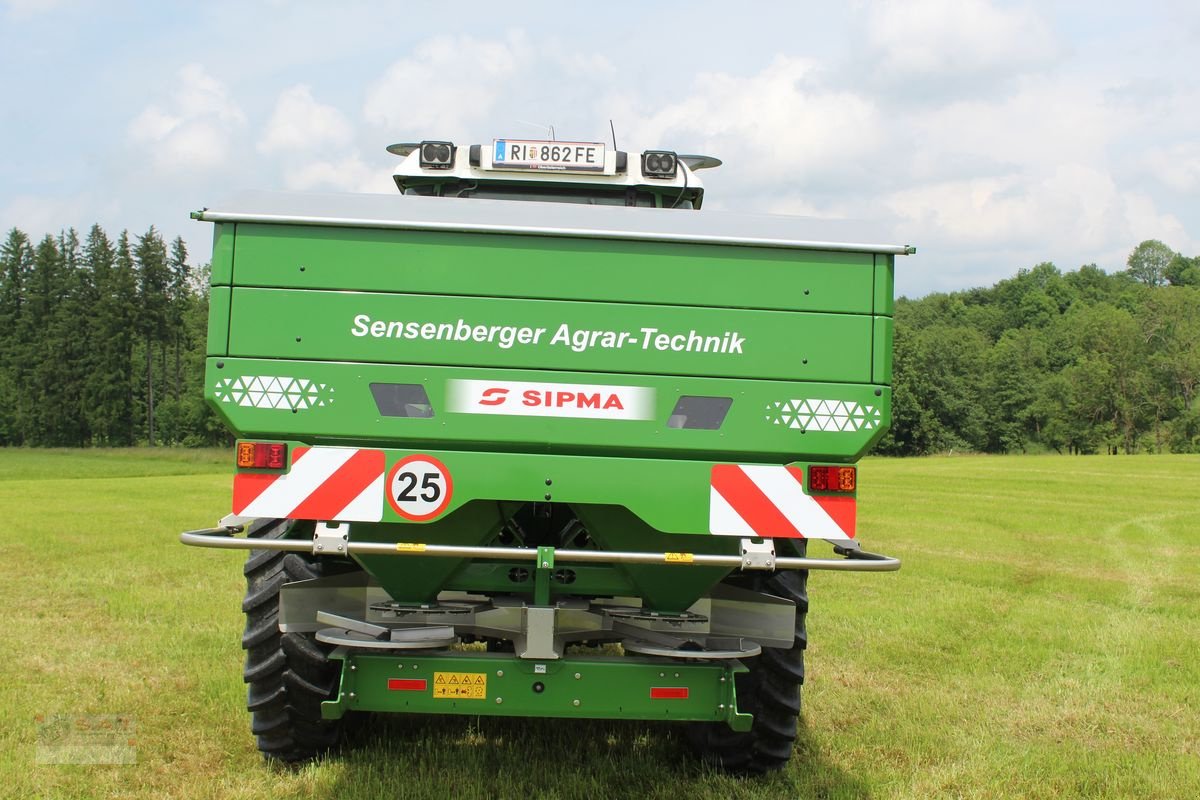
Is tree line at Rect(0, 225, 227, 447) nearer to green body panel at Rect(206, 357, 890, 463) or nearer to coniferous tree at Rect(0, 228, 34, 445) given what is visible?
coniferous tree at Rect(0, 228, 34, 445)

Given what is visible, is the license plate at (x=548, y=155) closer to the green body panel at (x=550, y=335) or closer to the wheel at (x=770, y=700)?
the green body panel at (x=550, y=335)

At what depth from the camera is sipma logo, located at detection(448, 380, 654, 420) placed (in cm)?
441

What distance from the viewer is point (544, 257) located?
445cm

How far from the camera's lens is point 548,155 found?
6.36m

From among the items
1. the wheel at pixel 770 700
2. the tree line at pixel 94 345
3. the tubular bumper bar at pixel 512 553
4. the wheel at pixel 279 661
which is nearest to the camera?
the tubular bumper bar at pixel 512 553

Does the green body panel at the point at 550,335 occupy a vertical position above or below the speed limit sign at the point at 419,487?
above

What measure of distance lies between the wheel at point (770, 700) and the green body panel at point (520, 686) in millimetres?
553

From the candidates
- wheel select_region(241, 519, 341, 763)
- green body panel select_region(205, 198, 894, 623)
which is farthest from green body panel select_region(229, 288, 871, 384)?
wheel select_region(241, 519, 341, 763)

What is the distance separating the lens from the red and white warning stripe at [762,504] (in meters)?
4.46

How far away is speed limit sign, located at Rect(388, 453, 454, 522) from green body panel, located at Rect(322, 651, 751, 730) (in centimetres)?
65

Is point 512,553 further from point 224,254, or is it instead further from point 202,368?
point 202,368

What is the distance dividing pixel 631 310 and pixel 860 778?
2.76 m

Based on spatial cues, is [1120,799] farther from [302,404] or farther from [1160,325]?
[1160,325]

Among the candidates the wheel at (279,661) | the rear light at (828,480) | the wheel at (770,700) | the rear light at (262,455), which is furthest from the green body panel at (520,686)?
the rear light at (828,480)
